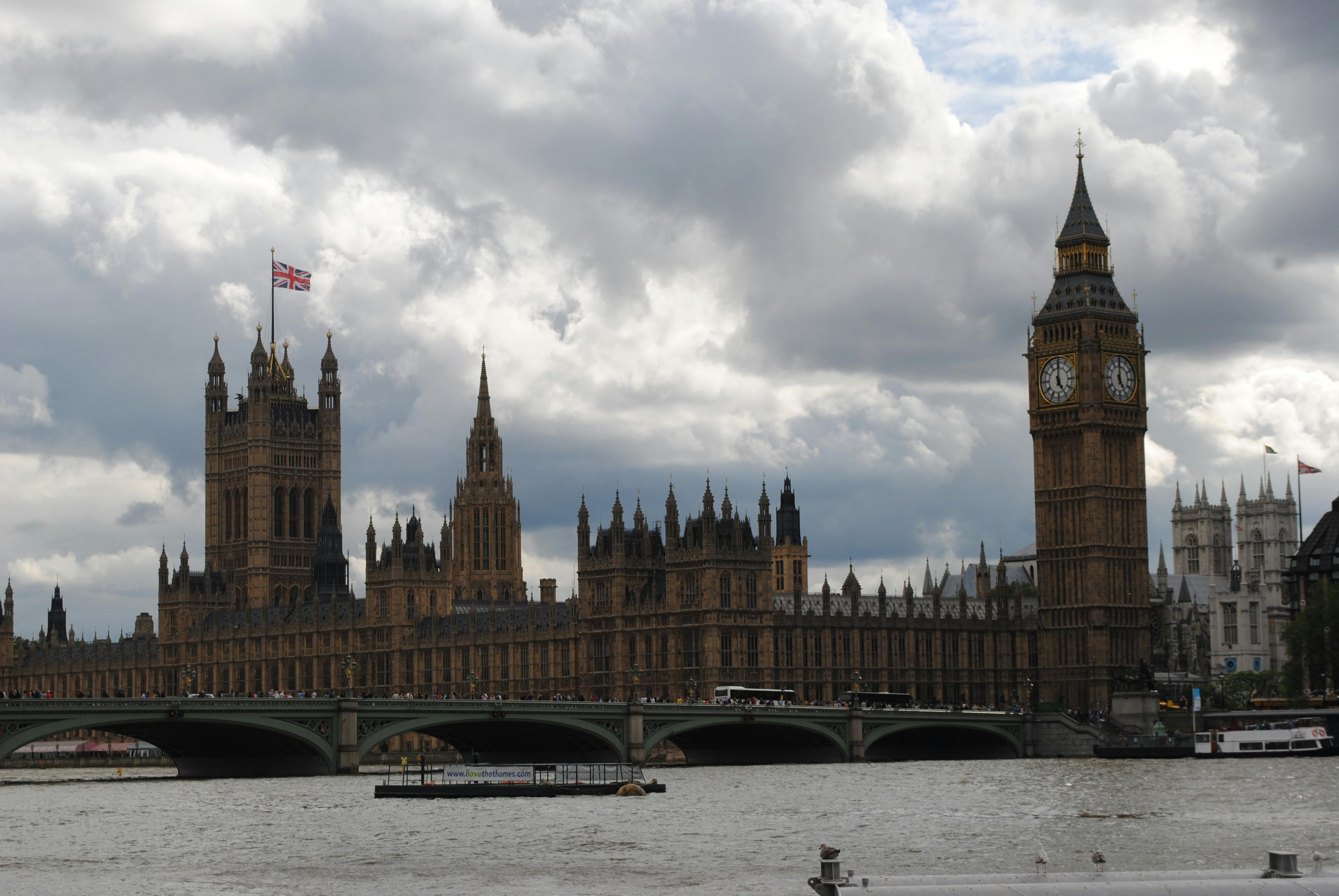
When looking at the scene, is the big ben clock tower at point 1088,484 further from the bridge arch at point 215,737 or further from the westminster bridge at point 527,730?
the bridge arch at point 215,737

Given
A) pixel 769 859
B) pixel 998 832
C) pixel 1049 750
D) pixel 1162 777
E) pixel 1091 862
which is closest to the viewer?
pixel 1091 862

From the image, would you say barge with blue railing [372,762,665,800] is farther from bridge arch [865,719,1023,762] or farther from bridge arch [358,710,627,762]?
bridge arch [865,719,1023,762]

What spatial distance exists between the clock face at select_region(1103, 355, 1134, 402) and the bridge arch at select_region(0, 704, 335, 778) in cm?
7882

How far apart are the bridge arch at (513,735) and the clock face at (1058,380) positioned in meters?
60.6

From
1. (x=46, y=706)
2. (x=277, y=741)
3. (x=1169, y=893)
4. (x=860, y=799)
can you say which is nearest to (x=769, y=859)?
(x=860, y=799)

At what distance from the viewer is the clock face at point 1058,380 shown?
173875 mm

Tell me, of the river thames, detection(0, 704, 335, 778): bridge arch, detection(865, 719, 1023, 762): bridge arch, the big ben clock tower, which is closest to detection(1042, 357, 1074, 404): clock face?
Answer: the big ben clock tower

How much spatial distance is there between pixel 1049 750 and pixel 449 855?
263 ft

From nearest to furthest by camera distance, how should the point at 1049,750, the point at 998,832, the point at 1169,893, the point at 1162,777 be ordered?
the point at 1169,893, the point at 998,832, the point at 1162,777, the point at 1049,750

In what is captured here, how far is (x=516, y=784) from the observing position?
102 m

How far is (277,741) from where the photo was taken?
118750 mm

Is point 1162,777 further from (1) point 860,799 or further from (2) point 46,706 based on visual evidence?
(2) point 46,706

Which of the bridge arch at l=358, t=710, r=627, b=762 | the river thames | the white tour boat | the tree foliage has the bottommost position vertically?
the river thames

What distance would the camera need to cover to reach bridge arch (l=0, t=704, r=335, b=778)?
4065 inches
